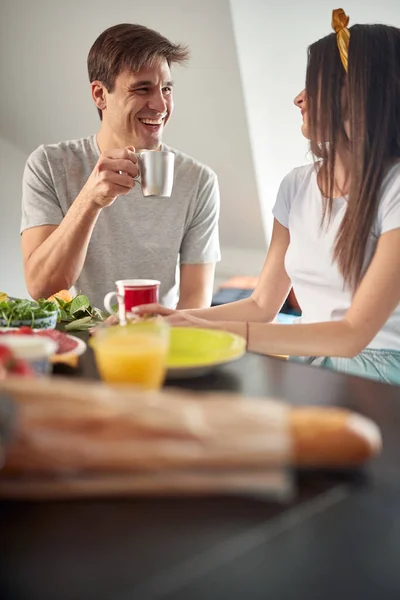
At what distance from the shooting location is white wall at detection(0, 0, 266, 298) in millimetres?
3684

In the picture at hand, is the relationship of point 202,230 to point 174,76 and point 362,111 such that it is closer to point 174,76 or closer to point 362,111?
point 362,111

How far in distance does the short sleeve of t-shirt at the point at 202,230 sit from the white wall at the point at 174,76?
57.3 inches

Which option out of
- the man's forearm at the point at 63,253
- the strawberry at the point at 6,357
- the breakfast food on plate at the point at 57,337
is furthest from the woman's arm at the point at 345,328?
the man's forearm at the point at 63,253

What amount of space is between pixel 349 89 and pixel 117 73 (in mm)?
951

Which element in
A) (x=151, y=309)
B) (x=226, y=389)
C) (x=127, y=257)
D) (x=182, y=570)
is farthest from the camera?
(x=127, y=257)

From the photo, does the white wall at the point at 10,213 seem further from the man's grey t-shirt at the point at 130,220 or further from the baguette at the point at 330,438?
the baguette at the point at 330,438

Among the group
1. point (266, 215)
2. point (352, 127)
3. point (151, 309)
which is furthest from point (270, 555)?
point (266, 215)

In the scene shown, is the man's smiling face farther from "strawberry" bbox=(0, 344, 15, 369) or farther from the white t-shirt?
"strawberry" bbox=(0, 344, 15, 369)

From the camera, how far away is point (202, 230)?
241 centimetres

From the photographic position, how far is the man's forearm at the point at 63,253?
6.36ft

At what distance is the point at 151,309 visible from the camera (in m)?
1.32

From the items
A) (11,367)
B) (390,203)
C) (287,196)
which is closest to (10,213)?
(287,196)

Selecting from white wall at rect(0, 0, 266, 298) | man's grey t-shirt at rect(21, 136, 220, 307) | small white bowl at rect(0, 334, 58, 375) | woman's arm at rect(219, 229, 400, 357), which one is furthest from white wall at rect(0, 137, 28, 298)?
small white bowl at rect(0, 334, 58, 375)

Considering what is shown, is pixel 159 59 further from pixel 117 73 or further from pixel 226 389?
pixel 226 389
